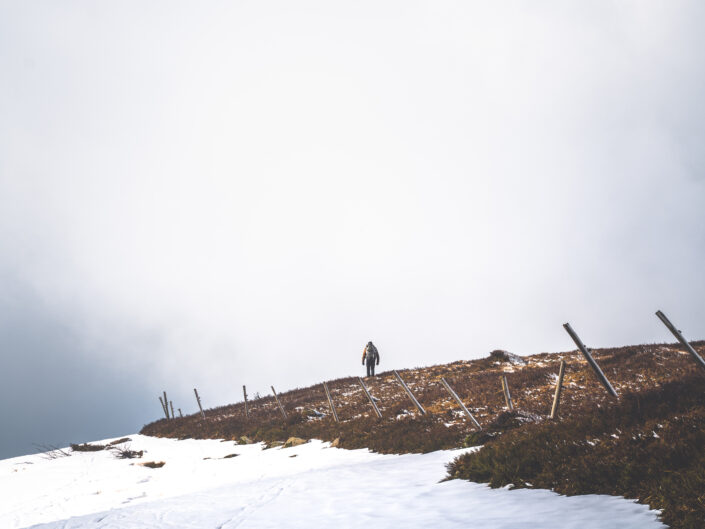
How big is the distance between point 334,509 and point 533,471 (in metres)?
3.04

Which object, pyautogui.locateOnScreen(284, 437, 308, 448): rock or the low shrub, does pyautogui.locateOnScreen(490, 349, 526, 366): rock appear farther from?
the low shrub

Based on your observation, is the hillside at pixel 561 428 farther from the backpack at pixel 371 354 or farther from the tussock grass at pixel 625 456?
the backpack at pixel 371 354

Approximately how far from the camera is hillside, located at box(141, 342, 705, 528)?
13.9 feet

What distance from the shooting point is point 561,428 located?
6.18 meters

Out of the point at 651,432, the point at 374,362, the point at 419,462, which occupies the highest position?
the point at 374,362

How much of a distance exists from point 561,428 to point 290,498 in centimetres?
491

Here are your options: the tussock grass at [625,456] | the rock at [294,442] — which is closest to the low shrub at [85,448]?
the rock at [294,442]

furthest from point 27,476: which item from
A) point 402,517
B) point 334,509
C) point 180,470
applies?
point 402,517

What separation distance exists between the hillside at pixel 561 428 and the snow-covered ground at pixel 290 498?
0.37 m

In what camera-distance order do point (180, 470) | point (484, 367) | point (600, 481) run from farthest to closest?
point (484, 367)
point (180, 470)
point (600, 481)

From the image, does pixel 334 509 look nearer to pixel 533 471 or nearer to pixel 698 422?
pixel 533 471

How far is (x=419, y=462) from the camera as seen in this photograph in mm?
8758

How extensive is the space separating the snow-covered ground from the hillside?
0.37m

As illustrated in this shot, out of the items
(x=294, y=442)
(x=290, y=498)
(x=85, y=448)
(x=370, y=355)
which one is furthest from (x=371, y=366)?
(x=290, y=498)
